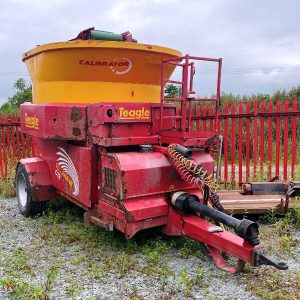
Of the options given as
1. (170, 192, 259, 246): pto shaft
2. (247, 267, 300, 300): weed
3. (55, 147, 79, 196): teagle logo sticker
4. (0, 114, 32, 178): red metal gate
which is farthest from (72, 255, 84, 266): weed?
(0, 114, 32, 178): red metal gate

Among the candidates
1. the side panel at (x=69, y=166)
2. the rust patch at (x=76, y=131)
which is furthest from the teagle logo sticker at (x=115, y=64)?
the side panel at (x=69, y=166)

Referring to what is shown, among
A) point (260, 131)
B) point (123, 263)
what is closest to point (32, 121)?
point (123, 263)

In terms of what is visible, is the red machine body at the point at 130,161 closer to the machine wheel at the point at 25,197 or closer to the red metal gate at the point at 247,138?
the machine wheel at the point at 25,197

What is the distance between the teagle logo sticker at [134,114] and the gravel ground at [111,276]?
1382mm

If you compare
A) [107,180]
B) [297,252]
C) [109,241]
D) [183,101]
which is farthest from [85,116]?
[297,252]

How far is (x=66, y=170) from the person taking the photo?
4941 mm

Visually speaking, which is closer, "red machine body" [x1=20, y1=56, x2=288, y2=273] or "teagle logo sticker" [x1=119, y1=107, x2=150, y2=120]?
"red machine body" [x1=20, y1=56, x2=288, y2=273]

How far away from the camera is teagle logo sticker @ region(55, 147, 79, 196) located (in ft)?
15.5

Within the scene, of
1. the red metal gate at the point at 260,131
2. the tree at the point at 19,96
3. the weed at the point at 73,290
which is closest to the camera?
the weed at the point at 73,290

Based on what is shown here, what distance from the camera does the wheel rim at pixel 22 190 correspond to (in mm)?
5783

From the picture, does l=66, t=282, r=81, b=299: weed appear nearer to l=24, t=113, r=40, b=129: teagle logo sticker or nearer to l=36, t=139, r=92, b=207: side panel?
l=36, t=139, r=92, b=207: side panel

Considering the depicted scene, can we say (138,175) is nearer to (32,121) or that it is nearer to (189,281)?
(189,281)

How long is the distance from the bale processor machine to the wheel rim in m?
0.34

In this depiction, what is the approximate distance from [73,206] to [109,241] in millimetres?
1651
